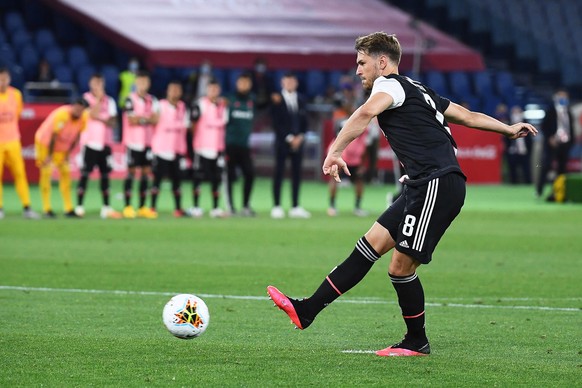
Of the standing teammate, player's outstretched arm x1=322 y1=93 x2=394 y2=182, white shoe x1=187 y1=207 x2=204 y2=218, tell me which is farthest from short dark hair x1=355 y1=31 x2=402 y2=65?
the standing teammate

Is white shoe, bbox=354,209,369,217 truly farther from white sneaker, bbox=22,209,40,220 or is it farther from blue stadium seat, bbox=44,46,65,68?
blue stadium seat, bbox=44,46,65,68

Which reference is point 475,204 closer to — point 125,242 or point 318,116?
point 318,116

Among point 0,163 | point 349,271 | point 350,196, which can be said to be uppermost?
point 349,271

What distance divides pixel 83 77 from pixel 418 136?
25.5 meters

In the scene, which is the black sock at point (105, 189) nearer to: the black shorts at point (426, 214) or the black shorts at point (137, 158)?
the black shorts at point (137, 158)

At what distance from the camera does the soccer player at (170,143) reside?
20.7 m

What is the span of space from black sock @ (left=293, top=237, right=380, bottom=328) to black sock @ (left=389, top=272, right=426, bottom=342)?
0.24 metres

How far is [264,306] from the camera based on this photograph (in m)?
10.3

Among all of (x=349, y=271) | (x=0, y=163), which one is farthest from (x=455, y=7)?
(x=349, y=271)

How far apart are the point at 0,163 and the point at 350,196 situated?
9384mm

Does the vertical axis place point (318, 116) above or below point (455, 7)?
below

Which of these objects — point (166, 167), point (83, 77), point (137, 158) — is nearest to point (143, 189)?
point (137, 158)

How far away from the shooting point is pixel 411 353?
7773 mm

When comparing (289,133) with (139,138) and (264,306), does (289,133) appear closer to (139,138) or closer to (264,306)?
(139,138)
